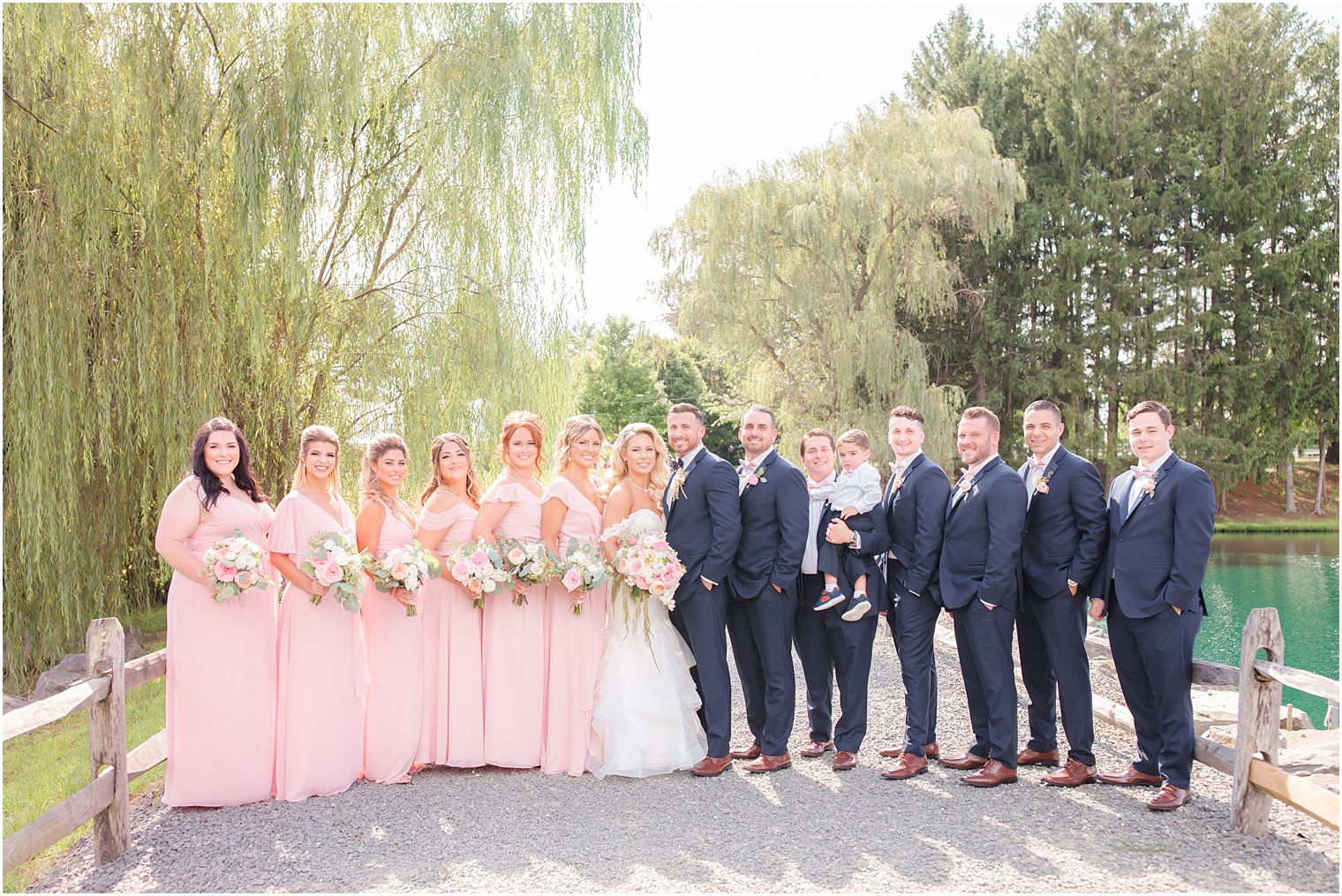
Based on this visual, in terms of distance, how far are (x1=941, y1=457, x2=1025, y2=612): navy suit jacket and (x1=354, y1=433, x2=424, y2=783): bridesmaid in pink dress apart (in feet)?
9.25

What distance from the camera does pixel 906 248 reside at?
64.5 ft

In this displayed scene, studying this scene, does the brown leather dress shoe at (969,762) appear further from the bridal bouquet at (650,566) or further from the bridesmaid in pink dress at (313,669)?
the bridesmaid in pink dress at (313,669)

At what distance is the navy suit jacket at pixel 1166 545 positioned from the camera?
4742mm

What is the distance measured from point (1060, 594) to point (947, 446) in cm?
1401

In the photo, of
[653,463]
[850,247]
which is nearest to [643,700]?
[653,463]

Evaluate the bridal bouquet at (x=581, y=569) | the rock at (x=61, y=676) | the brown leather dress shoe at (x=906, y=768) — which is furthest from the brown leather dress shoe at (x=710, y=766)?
the rock at (x=61, y=676)

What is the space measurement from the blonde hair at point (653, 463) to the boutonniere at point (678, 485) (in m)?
0.10

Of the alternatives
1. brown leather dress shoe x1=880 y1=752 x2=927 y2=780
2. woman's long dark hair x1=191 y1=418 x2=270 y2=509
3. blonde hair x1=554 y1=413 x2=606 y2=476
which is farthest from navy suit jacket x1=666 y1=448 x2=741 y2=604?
woman's long dark hair x1=191 y1=418 x2=270 y2=509

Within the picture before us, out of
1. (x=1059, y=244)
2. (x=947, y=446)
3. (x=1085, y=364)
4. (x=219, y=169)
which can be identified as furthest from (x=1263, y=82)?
(x=219, y=169)

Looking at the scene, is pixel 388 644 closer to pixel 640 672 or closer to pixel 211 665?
pixel 211 665

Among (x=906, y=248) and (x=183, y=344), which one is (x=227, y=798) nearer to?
(x=183, y=344)

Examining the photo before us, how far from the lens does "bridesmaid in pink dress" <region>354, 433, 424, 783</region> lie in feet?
17.5

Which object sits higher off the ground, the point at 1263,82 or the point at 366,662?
the point at 1263,82

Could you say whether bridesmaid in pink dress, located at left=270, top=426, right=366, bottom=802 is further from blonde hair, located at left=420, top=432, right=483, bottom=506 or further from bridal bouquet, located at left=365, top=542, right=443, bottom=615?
blonde hair, located at left=420, top=432, right=483, bottom=506
